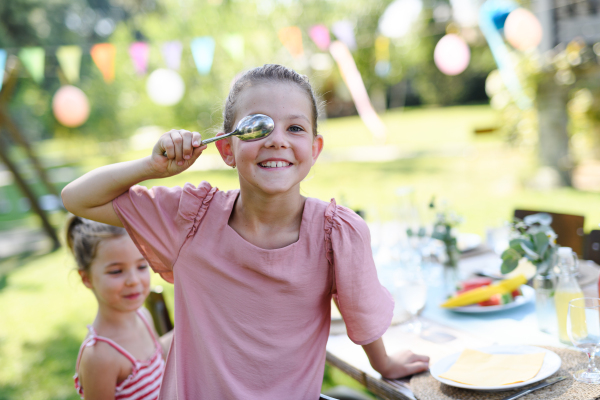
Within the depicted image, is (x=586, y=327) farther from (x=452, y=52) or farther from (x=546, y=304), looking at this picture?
(x=452, y=52)

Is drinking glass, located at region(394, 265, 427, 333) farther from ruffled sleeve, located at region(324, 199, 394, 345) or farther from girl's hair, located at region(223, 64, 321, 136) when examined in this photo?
girl's hair, located at region(223, 64, 321, 136)

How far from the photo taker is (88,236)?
6.29 ft

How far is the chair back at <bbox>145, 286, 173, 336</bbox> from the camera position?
7.57 feet

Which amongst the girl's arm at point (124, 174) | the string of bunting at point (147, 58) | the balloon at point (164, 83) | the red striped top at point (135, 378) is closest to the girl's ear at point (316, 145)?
the girl's arm at point (124, 174)

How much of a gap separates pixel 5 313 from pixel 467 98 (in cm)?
2335

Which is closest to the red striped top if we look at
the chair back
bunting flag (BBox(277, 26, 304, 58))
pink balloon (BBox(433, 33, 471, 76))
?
the chair back

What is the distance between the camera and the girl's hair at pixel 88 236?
1.92 metres

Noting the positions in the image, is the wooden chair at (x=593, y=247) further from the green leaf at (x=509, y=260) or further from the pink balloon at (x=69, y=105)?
the pink balloon at (x=69, y=105)

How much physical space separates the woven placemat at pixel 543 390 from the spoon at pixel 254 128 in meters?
0.80

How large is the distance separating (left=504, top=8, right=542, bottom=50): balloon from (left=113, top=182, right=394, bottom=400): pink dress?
256 inches

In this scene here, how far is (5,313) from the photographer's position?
5.50 meters

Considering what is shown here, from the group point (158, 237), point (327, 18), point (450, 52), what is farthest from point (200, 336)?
point (327, 18)

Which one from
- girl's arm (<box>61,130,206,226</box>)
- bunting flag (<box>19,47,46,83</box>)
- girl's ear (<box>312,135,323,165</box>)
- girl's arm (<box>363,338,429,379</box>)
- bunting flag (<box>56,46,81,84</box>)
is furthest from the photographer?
bunting flag (<box>56,46,81,84</box>)

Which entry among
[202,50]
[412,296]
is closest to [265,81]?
[412,296]
